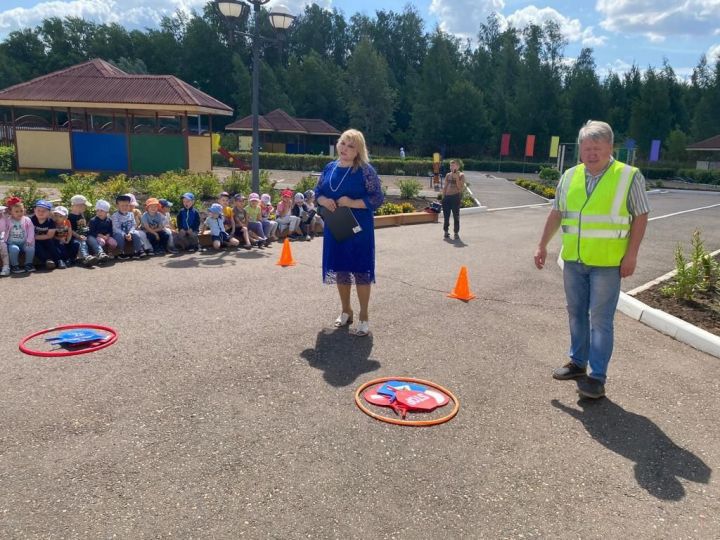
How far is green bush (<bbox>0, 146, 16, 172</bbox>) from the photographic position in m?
25.3

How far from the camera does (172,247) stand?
998 cm

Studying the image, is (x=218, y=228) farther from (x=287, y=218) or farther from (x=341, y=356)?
(x=341, y=356)

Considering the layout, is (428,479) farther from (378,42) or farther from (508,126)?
(378,42)

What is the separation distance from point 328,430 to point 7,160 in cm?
2730

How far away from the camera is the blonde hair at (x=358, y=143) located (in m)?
5.22

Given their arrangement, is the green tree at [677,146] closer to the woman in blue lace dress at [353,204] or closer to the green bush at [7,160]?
the green bush at [7,160]

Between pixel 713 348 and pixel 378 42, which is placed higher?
pixel 378 42

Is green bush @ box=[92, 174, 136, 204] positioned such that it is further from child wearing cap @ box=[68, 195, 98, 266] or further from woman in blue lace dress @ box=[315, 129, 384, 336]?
woman in blue lace dress @ box=[315, 129, 384, 336]

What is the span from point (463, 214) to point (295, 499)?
16.6m

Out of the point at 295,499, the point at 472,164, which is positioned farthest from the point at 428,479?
the point at 472,164

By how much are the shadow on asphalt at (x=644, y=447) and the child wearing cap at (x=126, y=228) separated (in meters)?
7.31

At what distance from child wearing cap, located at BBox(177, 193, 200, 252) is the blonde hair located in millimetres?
5603

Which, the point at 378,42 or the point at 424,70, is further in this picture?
the point at 378,42

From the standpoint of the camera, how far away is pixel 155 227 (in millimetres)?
9758
